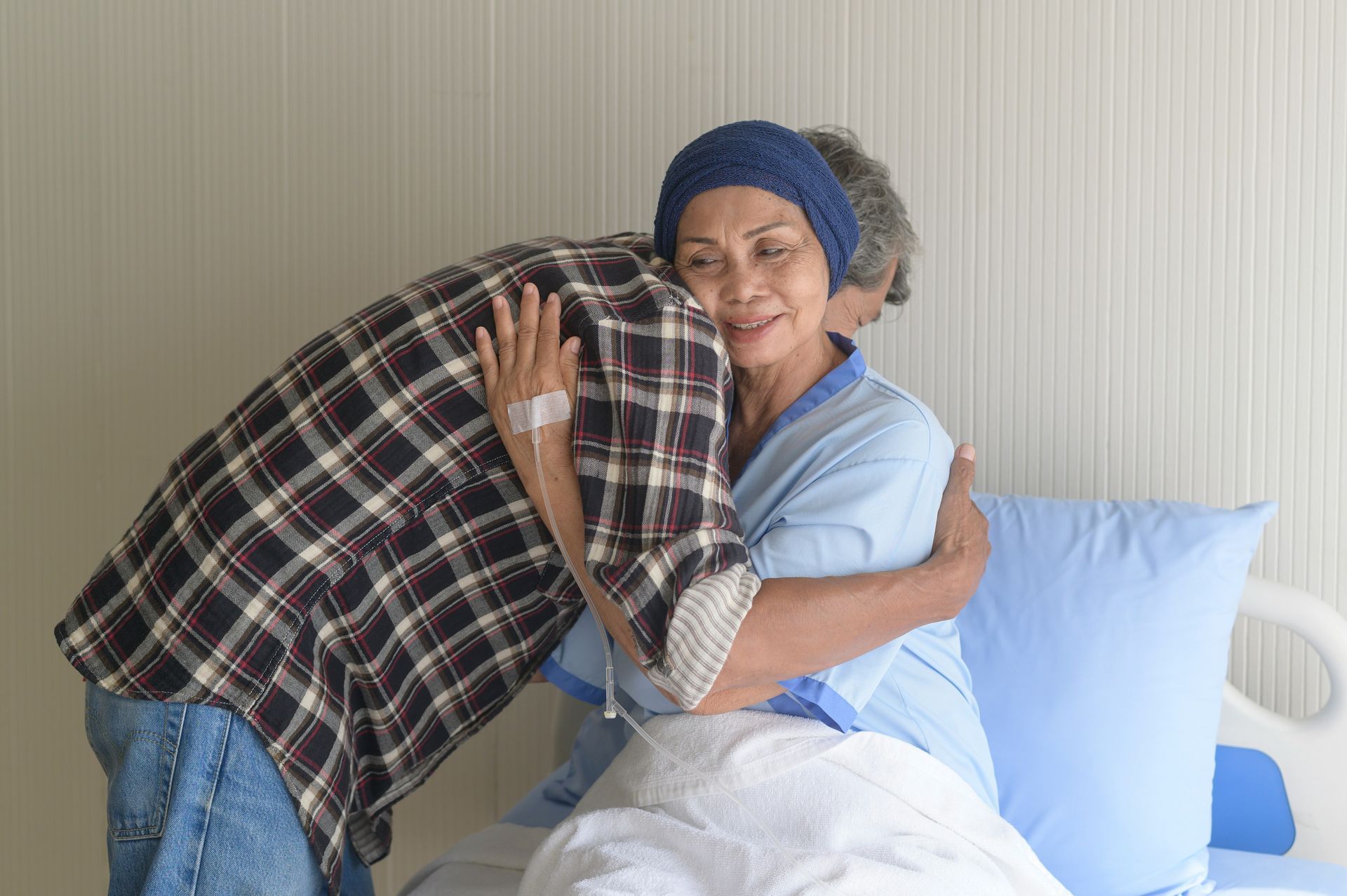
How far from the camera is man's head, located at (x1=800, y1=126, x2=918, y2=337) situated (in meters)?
1.58

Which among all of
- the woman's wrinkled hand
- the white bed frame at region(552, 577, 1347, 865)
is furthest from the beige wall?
the woman's wrinkled hand

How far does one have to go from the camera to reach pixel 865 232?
1583mm

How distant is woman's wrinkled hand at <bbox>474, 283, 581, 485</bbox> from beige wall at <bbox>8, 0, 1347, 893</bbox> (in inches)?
33.4

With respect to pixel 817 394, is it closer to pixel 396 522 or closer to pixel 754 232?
pixel 754 232

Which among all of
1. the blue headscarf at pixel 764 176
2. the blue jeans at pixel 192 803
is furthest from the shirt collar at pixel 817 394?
the blue jeans at pixel 192 803

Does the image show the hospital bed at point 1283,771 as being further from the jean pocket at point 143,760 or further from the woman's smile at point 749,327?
the woman's smile at point 749,327

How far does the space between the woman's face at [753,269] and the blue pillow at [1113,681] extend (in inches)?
18.7

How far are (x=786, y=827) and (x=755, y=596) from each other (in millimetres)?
240

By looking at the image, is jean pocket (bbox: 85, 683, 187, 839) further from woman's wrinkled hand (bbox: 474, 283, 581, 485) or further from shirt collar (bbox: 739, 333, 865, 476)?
shirt collar (bbox: 739, 333, 865, 476)

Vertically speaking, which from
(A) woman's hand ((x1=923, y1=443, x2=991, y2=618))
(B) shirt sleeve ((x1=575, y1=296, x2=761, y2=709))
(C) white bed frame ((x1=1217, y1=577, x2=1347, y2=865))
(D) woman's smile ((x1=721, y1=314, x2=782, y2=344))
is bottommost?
(C) white bed frame ((x1=1217, y1=577, x2=1347, y2=865))

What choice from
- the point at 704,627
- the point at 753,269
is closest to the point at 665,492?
the point at 704,627

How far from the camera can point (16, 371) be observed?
7.51 feet

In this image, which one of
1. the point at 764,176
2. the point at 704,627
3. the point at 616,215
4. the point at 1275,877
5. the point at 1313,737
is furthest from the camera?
the point at 616,215

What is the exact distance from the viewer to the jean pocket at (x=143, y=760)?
3.81 feet
